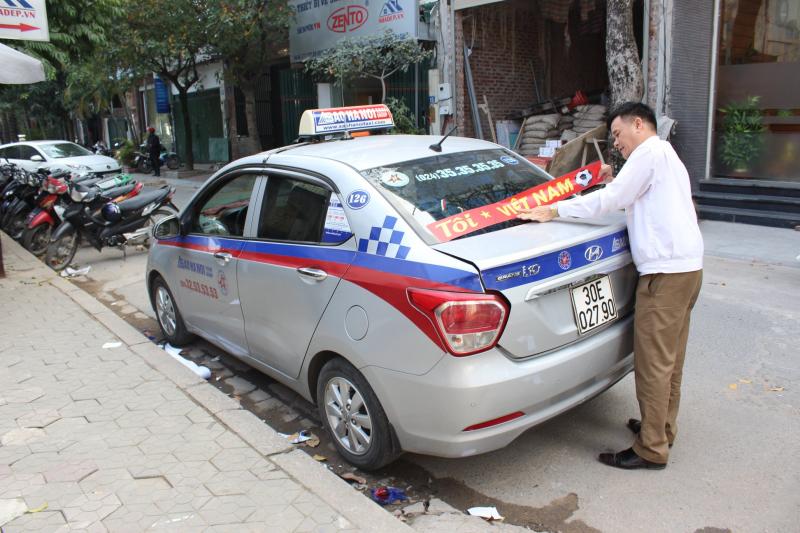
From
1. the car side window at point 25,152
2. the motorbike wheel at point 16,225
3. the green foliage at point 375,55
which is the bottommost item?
the motorbike wheel at point 16,225

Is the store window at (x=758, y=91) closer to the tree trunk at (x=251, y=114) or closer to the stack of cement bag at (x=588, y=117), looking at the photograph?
the stack of cement bag at (x=588, y=117)

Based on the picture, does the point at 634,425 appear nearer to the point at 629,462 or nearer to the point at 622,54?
the point at 629,462

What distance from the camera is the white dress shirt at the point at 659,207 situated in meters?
3.10

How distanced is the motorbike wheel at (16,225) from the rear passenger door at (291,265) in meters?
8.16

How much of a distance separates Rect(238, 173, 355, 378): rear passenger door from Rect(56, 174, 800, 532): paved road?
67 cm

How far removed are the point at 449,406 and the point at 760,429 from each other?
2116 millimetres

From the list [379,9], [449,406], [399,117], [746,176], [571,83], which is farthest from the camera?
[571,83]

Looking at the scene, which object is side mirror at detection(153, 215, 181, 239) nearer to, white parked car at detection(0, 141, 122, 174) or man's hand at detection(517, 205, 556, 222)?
man's hand at detection(517, 205, 556, 222)

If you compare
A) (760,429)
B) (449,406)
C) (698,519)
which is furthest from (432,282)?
(760,429)

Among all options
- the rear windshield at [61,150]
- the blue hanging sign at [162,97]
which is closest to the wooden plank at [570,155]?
the rear windshield at [61,150]

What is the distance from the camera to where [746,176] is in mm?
10562

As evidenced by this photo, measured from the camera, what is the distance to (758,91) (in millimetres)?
10594

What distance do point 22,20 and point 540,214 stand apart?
22.5 ft

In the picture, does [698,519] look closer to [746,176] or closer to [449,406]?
[449,406]
